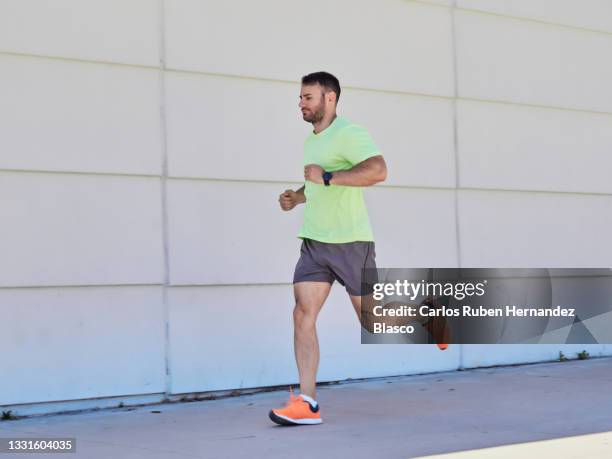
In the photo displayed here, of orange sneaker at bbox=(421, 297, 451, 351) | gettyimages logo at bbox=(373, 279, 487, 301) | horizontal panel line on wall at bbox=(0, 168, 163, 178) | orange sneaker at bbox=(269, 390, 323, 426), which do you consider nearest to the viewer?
orange sneaker at bbox=(269, 390, 323, 426)

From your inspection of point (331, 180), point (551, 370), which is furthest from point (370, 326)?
point (551, 370)

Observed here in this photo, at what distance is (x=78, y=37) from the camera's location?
7.48m

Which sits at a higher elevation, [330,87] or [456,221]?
[330,87]

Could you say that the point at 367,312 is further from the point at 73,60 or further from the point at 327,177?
the point at 73,60


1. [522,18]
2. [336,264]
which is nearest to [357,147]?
[336,264]

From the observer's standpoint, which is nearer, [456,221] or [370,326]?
[370,326]

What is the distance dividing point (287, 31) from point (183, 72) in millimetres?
973

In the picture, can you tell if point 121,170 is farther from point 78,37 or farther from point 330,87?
point 330,87

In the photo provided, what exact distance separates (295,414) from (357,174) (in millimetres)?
1409

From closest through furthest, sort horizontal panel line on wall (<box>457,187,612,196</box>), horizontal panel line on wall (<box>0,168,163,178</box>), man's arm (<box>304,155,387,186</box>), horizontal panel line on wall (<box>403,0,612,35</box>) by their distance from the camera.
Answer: man's arm (<box>304,155,387,186</box>) → horizontal panel line on wall (<box>0,168,163,178</box>) → horizontal panel line on wall (<box>403,0,612,35</box>) → horizontal panel line on wall (<box>457,187,612,196</box>)

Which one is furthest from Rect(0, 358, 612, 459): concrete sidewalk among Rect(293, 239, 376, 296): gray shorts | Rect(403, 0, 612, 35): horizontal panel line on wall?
Rect(403, 0, 612, 35): horizontal panel line on wall

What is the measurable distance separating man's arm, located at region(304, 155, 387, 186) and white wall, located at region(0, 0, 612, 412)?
1747 millimetres

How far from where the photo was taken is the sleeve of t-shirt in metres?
6.49

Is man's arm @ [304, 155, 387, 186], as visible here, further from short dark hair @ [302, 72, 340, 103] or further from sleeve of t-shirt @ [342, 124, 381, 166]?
short dark hair @ [302, 72, 340, 103]
